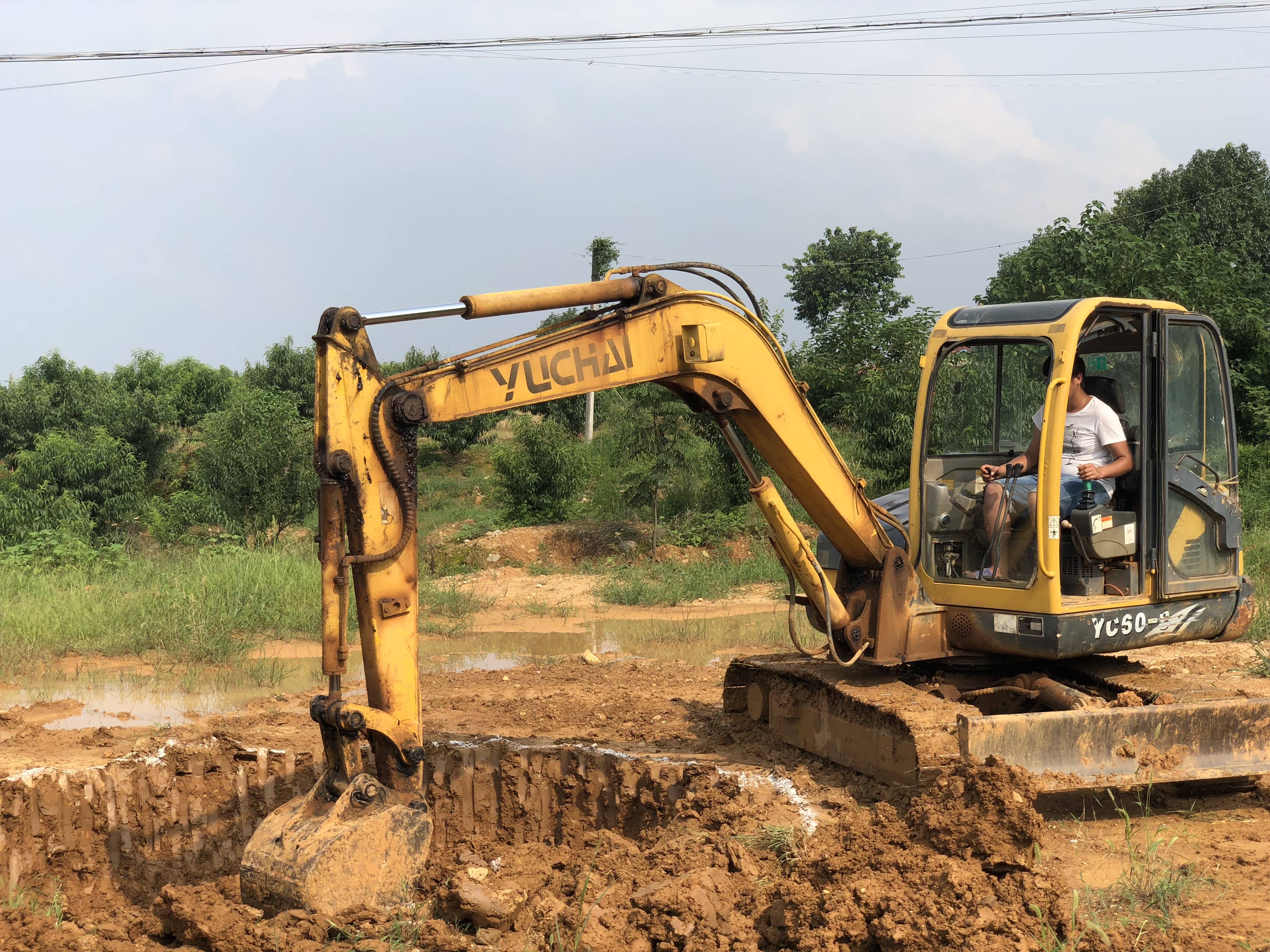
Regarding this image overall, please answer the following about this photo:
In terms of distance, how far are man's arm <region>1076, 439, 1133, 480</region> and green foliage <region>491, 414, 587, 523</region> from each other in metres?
18.2

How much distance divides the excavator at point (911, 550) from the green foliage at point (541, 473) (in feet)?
56.3

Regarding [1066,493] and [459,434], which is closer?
[1066,493]

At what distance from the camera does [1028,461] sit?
225 inches

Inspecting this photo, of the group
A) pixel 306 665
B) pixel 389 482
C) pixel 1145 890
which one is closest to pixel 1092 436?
pixel 1145 890

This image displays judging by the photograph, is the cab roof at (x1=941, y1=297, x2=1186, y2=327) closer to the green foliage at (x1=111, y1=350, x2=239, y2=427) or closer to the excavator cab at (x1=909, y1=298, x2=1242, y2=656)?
the excavator cab at (x1=909, y1=298, x2=1242, y2=656)

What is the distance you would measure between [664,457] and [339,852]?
15.5 metres

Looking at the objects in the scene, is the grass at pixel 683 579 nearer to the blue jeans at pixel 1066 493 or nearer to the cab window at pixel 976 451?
the cab window at pixel 976 451

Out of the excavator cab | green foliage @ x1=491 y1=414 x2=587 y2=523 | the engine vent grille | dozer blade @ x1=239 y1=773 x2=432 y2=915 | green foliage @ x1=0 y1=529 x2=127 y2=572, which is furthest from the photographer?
green foliage @ x1=491 y1=414 x2=587 y2=523

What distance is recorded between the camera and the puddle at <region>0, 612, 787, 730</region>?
29.5ft

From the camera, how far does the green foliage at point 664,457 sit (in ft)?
63.8

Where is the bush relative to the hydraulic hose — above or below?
above

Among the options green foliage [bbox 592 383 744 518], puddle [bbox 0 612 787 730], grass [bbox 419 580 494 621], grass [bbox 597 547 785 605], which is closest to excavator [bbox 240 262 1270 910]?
puddle [bbox 0 612 787 730]

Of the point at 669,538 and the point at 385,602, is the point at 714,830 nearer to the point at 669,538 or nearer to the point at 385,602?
the point at 385,602

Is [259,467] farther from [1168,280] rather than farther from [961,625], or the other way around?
[1168,280]
